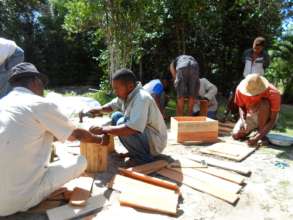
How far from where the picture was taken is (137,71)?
11.3 metres

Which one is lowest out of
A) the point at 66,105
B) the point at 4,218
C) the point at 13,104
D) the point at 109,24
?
the point at 4,218

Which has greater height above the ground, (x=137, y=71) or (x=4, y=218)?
(x=137, y=71)

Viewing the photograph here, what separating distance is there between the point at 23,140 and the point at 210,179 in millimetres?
2116

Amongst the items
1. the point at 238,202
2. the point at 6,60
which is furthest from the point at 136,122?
the point at 6,60

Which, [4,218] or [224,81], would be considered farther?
[224,81]

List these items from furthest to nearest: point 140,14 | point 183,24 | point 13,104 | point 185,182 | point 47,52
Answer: point 47,52
point 183,24
point 140,14
point 185,182
point 13,104

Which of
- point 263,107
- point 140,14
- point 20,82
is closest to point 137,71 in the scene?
point 140,14

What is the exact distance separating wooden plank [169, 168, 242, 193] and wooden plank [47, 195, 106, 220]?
46.0 inches

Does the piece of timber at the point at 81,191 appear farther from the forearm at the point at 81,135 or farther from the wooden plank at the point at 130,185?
the forearm at the point at 81,135

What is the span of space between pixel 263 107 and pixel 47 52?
9763mm

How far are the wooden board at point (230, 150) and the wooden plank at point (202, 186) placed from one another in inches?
39.7

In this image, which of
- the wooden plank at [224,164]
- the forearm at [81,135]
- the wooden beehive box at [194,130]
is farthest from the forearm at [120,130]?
the wooden beehive box at [194,130]

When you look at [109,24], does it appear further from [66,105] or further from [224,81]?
[224,81]

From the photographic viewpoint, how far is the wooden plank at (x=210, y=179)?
3760 millimetres
